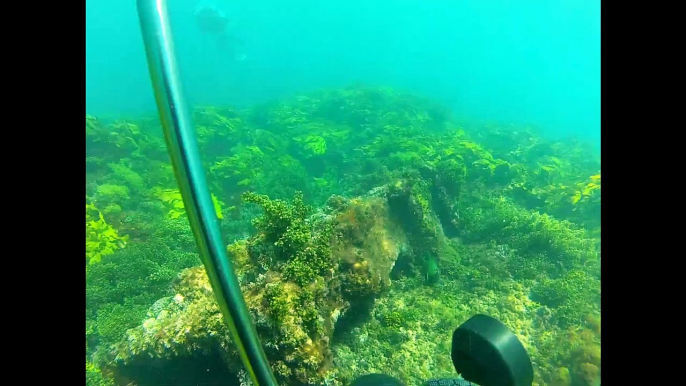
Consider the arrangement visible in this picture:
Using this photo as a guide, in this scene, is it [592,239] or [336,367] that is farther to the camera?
[592,239]

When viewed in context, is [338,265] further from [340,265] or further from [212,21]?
[212,21]

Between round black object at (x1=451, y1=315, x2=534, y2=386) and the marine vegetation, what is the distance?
1407 mm

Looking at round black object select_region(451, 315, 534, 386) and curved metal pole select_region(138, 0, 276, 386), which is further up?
curved metal pole select_region(138, 0, 276, 386)

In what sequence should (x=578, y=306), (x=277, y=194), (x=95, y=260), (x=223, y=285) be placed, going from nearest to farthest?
(x=223, y=285), (x=578, y=306), (x=95, y=260), (x=277, y=194)

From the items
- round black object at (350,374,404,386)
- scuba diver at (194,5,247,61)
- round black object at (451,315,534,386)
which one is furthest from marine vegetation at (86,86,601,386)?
scuba diver at (194,5,247,61)

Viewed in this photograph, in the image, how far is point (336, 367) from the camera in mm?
4031

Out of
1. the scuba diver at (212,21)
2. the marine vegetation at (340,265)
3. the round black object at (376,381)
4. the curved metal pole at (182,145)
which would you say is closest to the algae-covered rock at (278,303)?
the marine vegetation at (340,265)

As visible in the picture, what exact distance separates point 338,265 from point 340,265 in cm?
5

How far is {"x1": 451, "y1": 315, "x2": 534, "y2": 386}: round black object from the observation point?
287cm

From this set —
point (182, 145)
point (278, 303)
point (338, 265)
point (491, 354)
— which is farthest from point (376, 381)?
point (182, 145)

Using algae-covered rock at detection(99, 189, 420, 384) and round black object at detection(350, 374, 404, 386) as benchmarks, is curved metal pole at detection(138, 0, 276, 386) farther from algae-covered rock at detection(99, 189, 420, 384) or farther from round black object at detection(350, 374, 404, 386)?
algae-covered rock at detection(99, 189, 420, 384)
